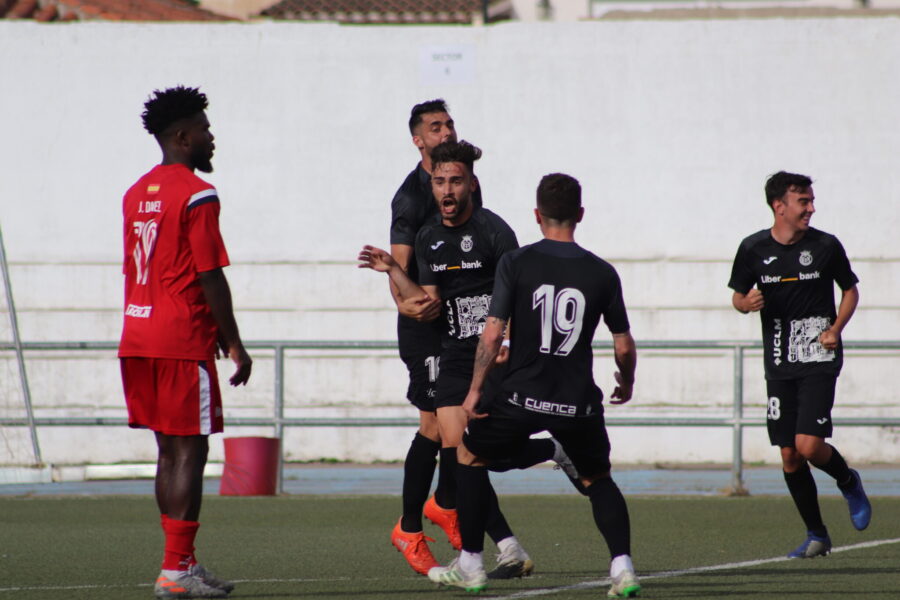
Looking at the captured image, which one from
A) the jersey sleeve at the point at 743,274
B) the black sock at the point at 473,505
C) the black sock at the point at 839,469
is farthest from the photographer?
the jersey sleeve at the point at 743,274

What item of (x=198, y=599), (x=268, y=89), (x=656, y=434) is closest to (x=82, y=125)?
(x=268, y=89)

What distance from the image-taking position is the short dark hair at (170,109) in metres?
6.53

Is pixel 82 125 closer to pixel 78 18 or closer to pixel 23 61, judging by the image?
pixel 23 61

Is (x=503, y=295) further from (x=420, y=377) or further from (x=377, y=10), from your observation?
(x=377, y=10)

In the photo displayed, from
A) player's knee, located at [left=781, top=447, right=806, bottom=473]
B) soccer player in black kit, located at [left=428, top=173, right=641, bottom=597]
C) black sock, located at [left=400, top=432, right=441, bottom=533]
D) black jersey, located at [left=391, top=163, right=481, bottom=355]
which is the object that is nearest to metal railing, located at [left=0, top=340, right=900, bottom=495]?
player's knee, located at [left=781, top=447, right=806, bottom=473]

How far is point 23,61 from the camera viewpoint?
16812 millimetres

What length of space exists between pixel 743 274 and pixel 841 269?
0.57 metres

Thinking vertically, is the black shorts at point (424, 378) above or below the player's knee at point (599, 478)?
above

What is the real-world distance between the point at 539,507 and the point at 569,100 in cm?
644

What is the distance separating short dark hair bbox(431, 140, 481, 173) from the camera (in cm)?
704

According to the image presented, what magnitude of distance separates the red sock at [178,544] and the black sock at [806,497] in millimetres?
3717

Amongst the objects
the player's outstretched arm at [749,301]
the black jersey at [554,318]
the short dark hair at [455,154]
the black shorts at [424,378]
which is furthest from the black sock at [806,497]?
the short dark hair at [455,154]

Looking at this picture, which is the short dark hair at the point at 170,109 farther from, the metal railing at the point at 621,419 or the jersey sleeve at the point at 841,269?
the metal railing at the point at 621,419

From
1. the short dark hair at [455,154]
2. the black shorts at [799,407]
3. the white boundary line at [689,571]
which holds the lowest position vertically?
the white boundary line at [689,571]
